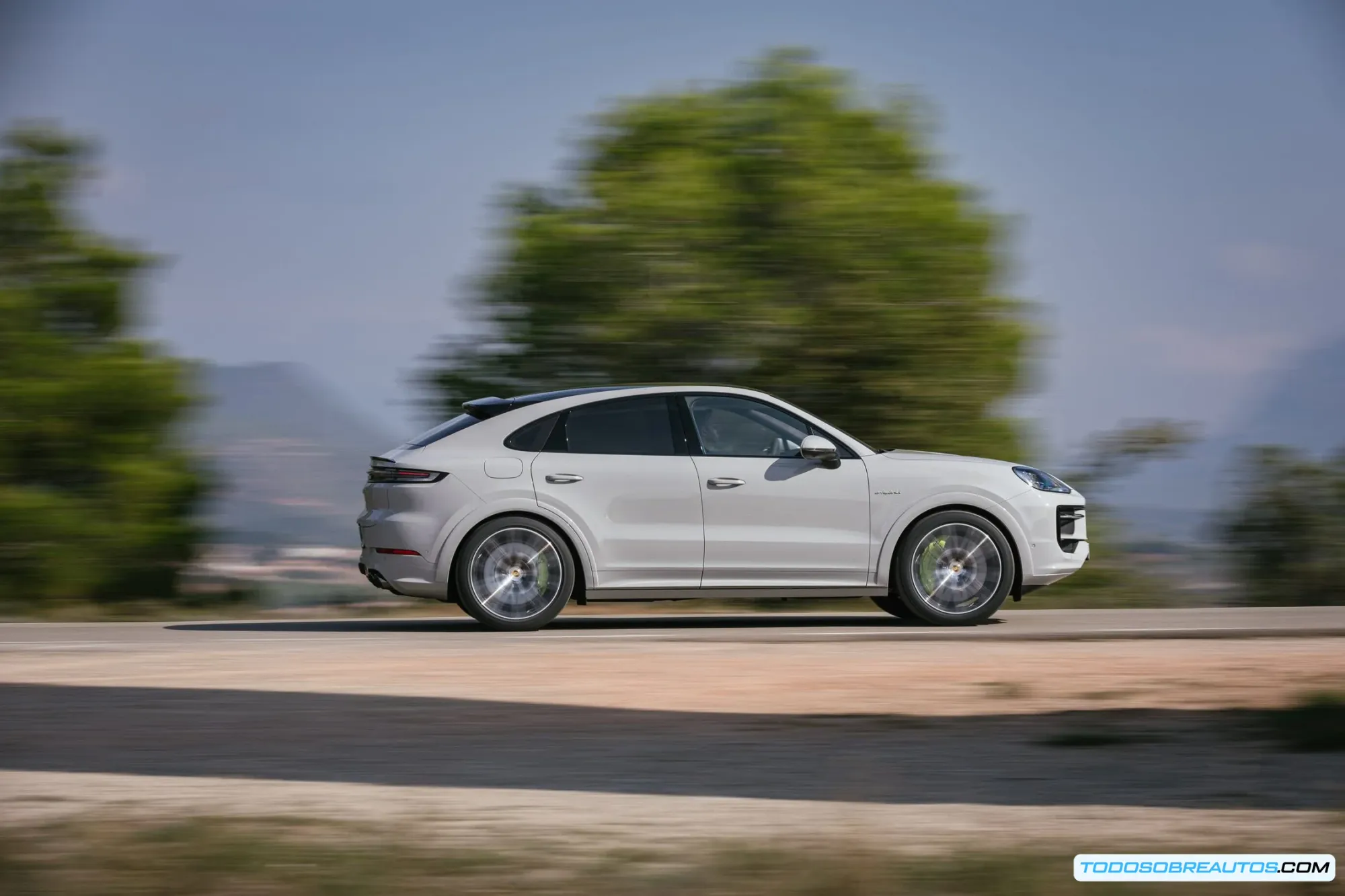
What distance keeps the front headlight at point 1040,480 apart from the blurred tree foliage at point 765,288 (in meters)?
3.52

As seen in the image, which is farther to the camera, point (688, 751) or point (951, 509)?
point (951, 509)

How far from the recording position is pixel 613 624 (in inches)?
472

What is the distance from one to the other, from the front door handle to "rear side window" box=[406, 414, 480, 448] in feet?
5.25

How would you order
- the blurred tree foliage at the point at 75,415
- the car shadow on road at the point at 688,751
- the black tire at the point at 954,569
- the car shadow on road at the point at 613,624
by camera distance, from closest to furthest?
the car shadow on road at the point at 688,751, the black tire at the point at 954,569, the car shadow on road at the point at 613,624, the blurred tree foliage at the point at 75,415

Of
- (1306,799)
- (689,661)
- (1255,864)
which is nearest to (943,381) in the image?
(689,661)

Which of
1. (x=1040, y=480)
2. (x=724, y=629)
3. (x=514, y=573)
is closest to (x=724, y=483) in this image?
(x=724, y=629)

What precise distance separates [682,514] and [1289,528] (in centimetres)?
734

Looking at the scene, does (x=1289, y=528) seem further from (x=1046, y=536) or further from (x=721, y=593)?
(x=721, y=593)

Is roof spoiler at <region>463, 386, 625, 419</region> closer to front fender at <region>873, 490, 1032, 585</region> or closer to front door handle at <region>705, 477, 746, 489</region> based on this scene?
front door handle at <region>705, 477, 746, 489</region>

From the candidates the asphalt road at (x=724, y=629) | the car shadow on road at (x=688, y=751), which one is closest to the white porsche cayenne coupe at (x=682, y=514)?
the asphalt road at (x=724, y=629)

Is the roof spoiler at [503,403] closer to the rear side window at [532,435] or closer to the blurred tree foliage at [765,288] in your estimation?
the rear side window at [532,435]

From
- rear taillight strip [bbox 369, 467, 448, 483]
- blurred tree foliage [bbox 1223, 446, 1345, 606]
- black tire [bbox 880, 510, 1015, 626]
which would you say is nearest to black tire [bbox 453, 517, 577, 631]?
rear taillight strip [bbox 369, 467, 448, 483]

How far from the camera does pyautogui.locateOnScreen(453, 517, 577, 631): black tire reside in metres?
10.6

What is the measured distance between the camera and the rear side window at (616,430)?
10.8m
